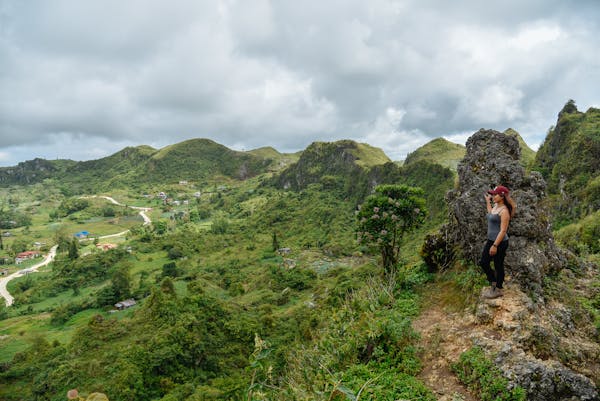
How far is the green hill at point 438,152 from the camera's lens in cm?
7794

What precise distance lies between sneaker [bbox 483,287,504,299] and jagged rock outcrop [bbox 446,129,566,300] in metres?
0.60

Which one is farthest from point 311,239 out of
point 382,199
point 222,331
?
point 382,199

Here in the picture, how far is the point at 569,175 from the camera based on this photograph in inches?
1681

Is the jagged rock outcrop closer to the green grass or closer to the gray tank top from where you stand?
the gray tank top

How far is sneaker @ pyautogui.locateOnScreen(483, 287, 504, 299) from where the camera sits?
6.42 m

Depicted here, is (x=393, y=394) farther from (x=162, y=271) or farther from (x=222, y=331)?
(x=162, y=271)

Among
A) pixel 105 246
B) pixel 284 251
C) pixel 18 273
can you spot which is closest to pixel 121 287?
pixel 284 251

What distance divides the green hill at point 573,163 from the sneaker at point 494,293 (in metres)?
39.8

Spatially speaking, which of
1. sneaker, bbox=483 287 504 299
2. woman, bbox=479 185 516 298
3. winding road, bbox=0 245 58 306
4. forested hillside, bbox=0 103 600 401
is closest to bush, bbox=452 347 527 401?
forested hillside, bbox=0 103 600 401

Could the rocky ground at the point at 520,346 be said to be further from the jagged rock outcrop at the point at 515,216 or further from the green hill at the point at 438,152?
the green hill at the point at 438,152

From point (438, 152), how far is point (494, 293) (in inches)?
Result: 3571

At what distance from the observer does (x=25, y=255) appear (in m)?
90.2

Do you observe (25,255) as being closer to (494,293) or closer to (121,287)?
(121,287)

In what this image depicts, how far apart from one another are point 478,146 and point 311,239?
64.1m
